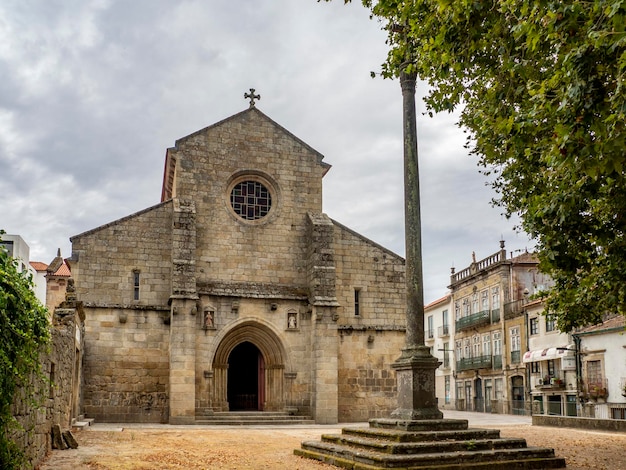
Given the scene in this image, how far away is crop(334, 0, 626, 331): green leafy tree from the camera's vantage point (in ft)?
20.6

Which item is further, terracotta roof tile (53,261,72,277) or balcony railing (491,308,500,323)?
balcony railing (491,308,500,323)

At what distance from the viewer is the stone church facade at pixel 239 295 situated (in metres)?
19.5

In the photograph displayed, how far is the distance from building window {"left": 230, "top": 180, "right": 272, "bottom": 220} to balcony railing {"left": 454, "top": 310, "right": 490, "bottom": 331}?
20820mm

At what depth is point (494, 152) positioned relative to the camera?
31.8ft

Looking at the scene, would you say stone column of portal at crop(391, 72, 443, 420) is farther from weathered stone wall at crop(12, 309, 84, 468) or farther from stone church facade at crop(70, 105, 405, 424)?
stone church facade at crop(70, 105, 405, 424)

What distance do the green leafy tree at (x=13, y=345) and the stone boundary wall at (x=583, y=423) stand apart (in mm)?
15057

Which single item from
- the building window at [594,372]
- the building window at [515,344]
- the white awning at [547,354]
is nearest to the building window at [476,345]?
the building window at [515,344]

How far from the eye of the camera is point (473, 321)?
40.3 meters

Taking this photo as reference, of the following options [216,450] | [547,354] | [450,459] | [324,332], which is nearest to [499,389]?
[547,354]

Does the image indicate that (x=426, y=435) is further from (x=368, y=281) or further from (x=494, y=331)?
(x=494, y=331)

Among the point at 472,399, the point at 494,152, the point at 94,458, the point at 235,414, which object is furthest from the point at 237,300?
the point at 472,399

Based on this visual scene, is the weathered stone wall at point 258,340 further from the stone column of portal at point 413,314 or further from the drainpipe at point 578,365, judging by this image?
the drainpipe at point 578,365

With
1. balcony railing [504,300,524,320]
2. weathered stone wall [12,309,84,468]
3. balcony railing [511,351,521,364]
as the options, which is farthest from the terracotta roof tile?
balcony railing [511,351,521,364]

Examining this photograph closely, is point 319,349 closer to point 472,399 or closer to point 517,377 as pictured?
point 517,377
